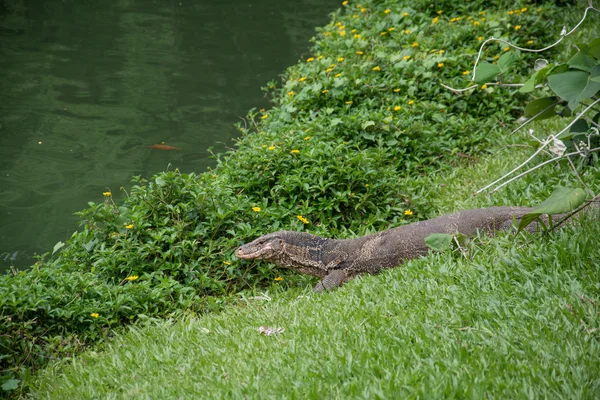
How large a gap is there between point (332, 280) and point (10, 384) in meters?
2.33

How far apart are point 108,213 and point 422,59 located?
477 centimetres

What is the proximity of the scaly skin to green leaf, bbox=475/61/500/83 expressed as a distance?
1.08 meters

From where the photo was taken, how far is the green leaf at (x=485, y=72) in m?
5.19

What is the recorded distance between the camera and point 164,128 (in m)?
9.71

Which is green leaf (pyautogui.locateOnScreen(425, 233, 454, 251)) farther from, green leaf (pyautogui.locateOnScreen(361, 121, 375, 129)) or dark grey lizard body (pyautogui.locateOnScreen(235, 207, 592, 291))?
green leaf (pyautogui.locateOnScreen(361, 121, 375, 129))

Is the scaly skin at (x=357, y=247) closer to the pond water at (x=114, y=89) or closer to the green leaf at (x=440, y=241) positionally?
the green leaf at (x=440, y=241)

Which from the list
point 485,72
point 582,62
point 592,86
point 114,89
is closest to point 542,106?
point 485,72

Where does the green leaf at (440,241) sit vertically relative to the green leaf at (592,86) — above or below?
below

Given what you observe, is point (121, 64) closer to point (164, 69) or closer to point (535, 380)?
point (164, 69)

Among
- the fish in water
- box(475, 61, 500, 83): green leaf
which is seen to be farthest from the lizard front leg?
the fish in water

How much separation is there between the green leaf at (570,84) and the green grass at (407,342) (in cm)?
86

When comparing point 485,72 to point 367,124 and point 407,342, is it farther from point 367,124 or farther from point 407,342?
point 407,342

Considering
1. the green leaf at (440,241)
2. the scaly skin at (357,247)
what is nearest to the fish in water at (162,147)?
the scaly skin at (357,247)

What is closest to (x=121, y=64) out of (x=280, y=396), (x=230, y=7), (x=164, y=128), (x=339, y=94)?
(x=164, y=128)
